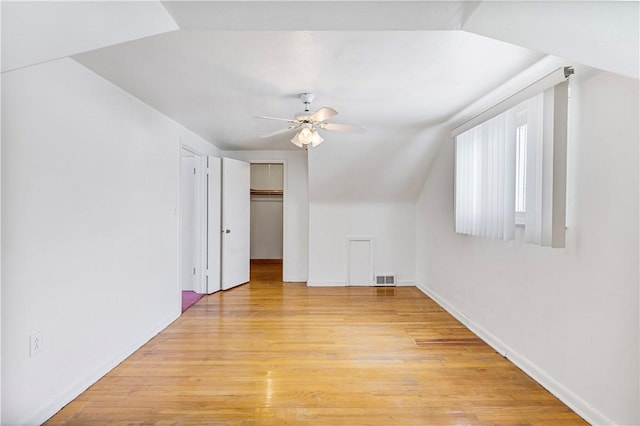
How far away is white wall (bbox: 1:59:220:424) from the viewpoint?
66.7 inches

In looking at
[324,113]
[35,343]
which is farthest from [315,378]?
[324,113]

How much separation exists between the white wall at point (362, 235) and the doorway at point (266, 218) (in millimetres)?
2291

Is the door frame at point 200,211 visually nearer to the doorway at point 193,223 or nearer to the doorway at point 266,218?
the doorway at point 193,223

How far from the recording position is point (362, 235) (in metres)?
5.13

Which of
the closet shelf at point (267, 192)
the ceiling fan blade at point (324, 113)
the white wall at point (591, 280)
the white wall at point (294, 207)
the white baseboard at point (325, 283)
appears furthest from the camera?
the closet shelf at point (267, 192)

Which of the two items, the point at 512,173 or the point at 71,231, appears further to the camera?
the point at 512,173

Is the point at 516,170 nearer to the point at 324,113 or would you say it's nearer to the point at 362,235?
the point at 324,113

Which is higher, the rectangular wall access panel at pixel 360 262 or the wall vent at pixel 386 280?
the rectangular wall access panel at pixel 360 262

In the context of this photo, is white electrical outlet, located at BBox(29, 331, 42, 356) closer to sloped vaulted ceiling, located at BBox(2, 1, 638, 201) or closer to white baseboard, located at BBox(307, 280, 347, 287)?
sloped vaulted ceiling, located at BBox(2, 1, 638, 201)

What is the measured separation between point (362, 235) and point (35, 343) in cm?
405

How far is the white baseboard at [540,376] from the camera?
1811 millimetres

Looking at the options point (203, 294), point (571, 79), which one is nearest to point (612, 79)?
point (571, 79)

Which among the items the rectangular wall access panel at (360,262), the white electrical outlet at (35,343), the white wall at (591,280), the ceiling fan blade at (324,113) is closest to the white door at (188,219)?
the rectangular wall access panel at (360,262)

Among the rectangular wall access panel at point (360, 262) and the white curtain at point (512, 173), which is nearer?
the white curtain at point (512, 173)
